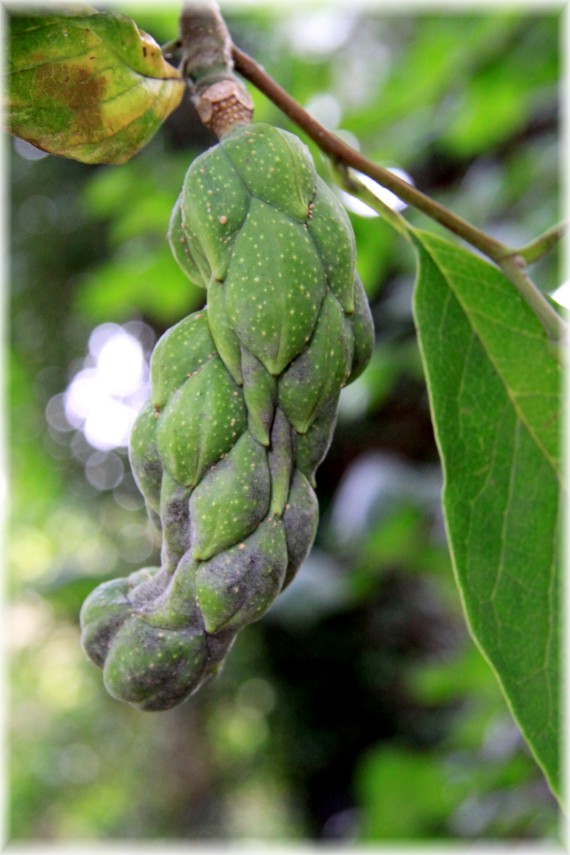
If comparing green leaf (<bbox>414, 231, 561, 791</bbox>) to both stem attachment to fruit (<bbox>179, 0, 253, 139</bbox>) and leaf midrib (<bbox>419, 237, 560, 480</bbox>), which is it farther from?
stem attachment to fruit (<bbox>179, 0, 253, 139</bbox>)

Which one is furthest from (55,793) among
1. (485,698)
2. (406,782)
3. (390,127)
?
(390,127)

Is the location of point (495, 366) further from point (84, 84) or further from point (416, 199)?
point (84, 84)

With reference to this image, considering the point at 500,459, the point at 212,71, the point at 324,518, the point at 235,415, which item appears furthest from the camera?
the point at 324,518

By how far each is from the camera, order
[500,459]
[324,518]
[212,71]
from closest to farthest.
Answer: [212,71] < [500,459] < [324,518]

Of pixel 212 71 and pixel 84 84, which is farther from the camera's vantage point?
pixel 212 71

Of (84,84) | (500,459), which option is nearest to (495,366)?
(500,459)

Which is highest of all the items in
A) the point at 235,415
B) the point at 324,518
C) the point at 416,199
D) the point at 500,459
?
the point at 416,199

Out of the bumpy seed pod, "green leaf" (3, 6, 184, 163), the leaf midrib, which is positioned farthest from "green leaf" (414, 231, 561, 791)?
"green leaf" (3, 6, 184, 163)
